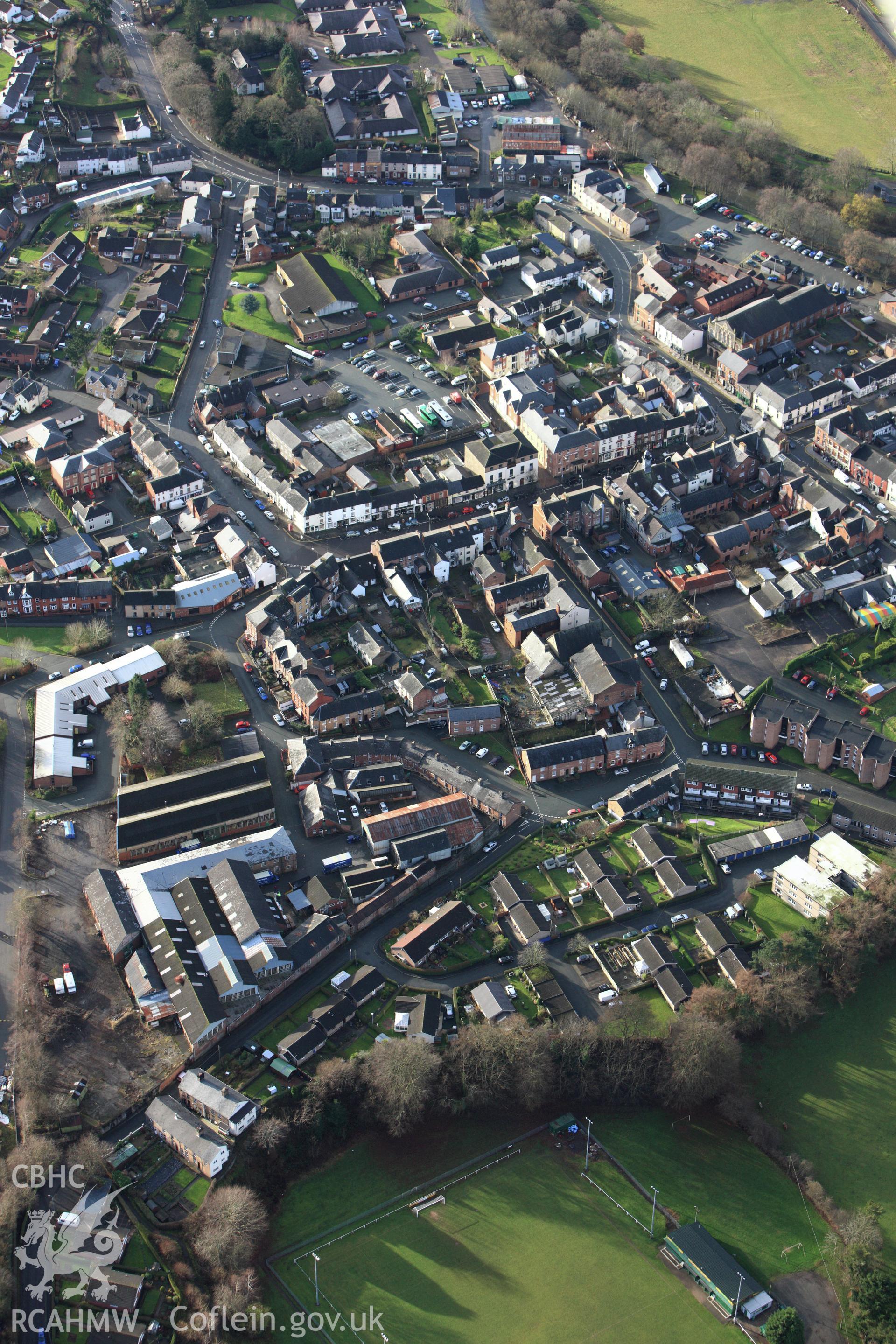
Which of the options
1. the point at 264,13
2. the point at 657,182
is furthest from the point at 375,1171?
the point at 264,13

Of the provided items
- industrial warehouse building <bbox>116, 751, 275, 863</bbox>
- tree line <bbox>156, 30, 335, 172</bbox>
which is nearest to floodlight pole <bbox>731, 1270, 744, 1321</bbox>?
industrial warehouse building <bbox>116, 751, 275, 863</bbox>

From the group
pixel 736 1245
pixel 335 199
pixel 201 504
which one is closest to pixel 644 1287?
pixel 736 1245

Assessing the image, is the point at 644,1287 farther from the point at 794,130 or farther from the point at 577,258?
the point at 794,130

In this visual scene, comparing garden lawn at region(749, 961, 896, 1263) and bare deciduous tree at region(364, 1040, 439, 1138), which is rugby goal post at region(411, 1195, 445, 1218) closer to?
bare deciduous tree at region(364, 1040, 439, 1138)

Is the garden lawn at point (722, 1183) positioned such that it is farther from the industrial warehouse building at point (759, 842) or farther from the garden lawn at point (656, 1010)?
the industrial warehouse building at point (759, 842)

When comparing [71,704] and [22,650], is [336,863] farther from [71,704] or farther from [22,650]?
[22,650]

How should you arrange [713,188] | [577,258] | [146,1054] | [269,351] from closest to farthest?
[146,1054]
[269,351]
[577,258]
[713,188]
